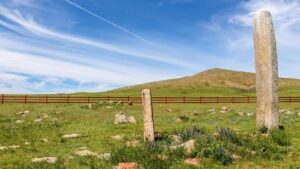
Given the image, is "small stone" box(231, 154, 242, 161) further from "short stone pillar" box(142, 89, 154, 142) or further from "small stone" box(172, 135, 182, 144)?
"short stone pillar" box(142, 89, 154, 142)

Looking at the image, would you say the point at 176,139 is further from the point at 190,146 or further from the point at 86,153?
the point at 86,153

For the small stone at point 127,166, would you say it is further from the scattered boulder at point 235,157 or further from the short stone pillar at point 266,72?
the short stone pillar at point 266,72

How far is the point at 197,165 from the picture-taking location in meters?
10.3

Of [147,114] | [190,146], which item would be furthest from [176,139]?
[190,146]

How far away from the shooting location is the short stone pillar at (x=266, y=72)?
1538cm

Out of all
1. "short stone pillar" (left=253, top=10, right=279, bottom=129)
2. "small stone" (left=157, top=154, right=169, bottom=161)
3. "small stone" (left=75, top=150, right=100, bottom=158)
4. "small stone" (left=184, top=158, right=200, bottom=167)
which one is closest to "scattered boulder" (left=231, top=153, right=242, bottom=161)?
"small stone" (left=184, top=158, right=200, bottom=167)

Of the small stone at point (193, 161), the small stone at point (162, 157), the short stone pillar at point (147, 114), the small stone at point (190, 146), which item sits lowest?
the small stone at point (193, 161)

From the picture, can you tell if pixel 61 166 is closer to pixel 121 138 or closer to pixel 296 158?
pixel 121 138

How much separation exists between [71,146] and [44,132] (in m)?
4.97

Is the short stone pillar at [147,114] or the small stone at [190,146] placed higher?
the short stone pillar at [147,114]

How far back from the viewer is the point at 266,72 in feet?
50.5

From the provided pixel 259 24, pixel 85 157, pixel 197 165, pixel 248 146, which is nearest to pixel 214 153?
pixel 197 165

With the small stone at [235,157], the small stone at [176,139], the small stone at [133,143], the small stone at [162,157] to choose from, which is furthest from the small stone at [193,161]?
the small stone at [133,143]

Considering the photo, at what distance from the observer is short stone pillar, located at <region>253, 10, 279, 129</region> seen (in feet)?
50.4
